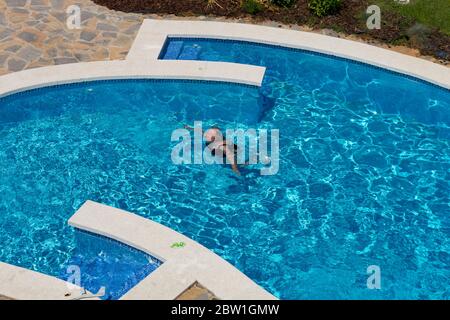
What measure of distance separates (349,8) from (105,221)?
10.5 m

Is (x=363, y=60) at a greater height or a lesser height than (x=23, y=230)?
greater

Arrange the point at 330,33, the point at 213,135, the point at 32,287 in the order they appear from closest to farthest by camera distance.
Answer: the point at 32,287
the point at 213,135
the point at 330,33

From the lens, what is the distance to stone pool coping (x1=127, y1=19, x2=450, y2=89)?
1894 centimetres

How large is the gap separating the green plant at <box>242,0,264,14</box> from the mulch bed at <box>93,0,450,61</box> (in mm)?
114

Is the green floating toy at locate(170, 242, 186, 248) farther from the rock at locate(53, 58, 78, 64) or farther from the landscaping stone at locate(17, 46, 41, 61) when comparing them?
the landscaping stone at locate(17, 46, 41, 61)

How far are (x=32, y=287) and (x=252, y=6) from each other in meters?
11.1

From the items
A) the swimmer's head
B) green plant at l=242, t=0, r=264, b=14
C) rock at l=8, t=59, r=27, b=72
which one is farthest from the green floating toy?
green plant at l=242, t=0, r=264, b=14

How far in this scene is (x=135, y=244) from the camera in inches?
546

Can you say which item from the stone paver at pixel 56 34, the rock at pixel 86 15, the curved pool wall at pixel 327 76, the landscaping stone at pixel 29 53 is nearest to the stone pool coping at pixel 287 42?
the curved pool wall at pixel 327 76

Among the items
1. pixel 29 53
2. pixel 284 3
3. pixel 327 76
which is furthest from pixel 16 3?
pixel 327 76

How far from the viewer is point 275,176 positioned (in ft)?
53.4

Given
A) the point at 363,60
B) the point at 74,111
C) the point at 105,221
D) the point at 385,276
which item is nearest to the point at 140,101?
the point at 74,111

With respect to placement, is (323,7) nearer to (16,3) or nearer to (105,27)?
(105,27)
